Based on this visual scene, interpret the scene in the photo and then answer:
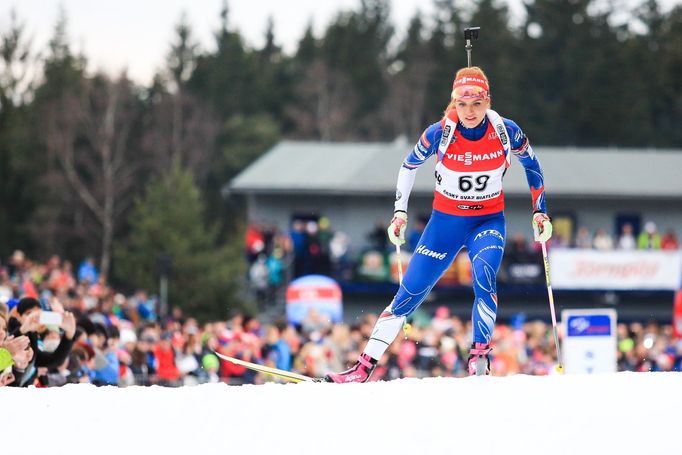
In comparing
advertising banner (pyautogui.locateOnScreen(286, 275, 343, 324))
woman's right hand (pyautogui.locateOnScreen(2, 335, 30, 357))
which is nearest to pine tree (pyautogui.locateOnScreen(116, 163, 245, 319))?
advertising banner (pyautogui.locateOnScreen(286, 275, 343, 324))

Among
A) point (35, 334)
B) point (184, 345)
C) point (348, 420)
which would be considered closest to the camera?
point (348, 420)

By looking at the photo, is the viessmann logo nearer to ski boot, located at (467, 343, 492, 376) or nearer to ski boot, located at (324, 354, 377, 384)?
ski boot, located at (467, 343, 492, 376)

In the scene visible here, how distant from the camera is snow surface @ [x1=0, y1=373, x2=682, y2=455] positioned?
5.89 meters

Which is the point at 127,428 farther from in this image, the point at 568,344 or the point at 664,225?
the point at 664,225

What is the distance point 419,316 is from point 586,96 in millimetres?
39451

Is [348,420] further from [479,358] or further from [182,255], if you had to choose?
[182,255]

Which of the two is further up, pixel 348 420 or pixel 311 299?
pixel 311 299

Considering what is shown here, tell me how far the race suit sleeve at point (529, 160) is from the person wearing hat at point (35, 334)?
3.53m

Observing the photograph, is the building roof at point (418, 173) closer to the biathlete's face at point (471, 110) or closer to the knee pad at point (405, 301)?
the knee pad at point (405, 301)

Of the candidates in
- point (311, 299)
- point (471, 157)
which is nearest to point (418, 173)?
point (311, 299)

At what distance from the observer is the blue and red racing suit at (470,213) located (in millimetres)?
8102

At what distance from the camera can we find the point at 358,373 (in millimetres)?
8383

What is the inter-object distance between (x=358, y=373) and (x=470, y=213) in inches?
53.5

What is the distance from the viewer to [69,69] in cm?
5912
